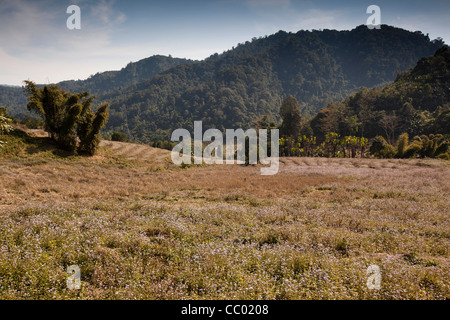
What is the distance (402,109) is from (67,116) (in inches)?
4260

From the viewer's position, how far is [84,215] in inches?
326

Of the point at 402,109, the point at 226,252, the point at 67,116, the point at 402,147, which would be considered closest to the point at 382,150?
the point at 402,147

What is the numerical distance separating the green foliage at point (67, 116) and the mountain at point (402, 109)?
244 ft

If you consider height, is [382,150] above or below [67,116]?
below

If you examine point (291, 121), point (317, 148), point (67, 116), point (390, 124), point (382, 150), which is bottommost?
point (382, 150)

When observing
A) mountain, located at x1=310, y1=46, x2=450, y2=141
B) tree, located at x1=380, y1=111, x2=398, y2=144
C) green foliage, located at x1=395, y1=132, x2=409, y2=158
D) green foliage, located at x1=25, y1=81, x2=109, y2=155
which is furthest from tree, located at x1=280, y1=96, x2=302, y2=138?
green foliage, located at x1=25, y1=81, x2=109, y2=155

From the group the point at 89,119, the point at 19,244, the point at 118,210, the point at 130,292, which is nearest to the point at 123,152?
the point at 89,119

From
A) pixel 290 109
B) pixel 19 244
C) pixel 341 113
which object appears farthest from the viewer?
pixel 341 113

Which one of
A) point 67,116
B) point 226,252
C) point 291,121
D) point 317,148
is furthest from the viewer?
point 291,121

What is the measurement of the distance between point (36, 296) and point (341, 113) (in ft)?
345

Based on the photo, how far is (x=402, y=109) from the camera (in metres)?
87.2

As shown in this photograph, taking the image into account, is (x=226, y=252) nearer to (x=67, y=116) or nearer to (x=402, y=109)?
(x=67, y=116)

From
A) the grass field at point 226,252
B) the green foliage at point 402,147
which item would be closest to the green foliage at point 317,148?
the green foliage at point 402,147
